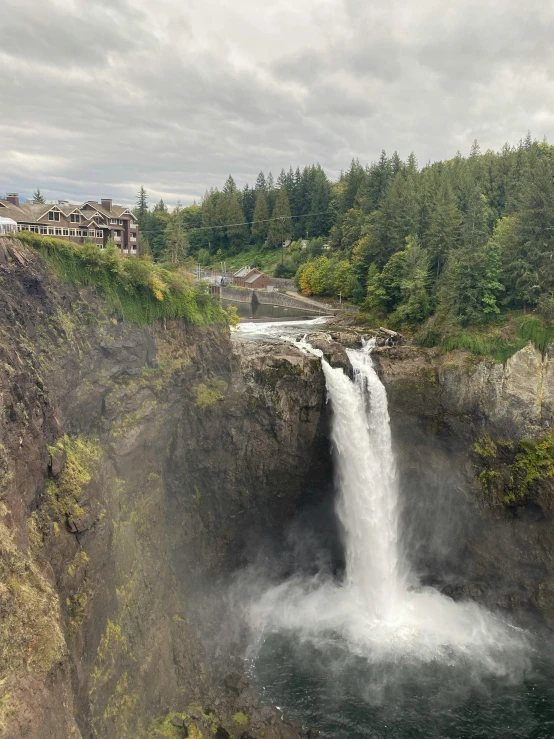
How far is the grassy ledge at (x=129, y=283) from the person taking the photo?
24.6 m

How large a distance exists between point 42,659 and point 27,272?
1562 centimetres

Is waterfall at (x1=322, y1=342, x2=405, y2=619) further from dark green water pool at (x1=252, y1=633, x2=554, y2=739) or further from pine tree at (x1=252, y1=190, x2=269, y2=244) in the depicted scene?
pine tree at (x1=252, y1=190, x2=269, y2=244)

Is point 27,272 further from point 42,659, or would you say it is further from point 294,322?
point 294,322

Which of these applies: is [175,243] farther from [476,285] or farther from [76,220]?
[476,285]

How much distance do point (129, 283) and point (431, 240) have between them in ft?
108

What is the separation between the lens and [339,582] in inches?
1379

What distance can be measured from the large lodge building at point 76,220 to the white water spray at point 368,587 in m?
18.1

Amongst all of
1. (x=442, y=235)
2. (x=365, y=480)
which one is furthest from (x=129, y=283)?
(x=442, y=235)

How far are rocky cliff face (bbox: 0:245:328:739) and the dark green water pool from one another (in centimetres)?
241

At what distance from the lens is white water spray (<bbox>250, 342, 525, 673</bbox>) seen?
30.7 metres

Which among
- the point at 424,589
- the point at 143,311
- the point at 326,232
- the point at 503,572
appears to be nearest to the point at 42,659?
the point at 143,311

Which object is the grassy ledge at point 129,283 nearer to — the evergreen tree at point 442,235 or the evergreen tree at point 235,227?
the evergreen tree at point 442,235

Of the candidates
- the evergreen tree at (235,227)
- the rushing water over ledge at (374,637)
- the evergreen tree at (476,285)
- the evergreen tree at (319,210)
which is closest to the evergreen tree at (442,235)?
the evergreen tree at (476,285)

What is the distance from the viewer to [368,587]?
33562 millimetres
